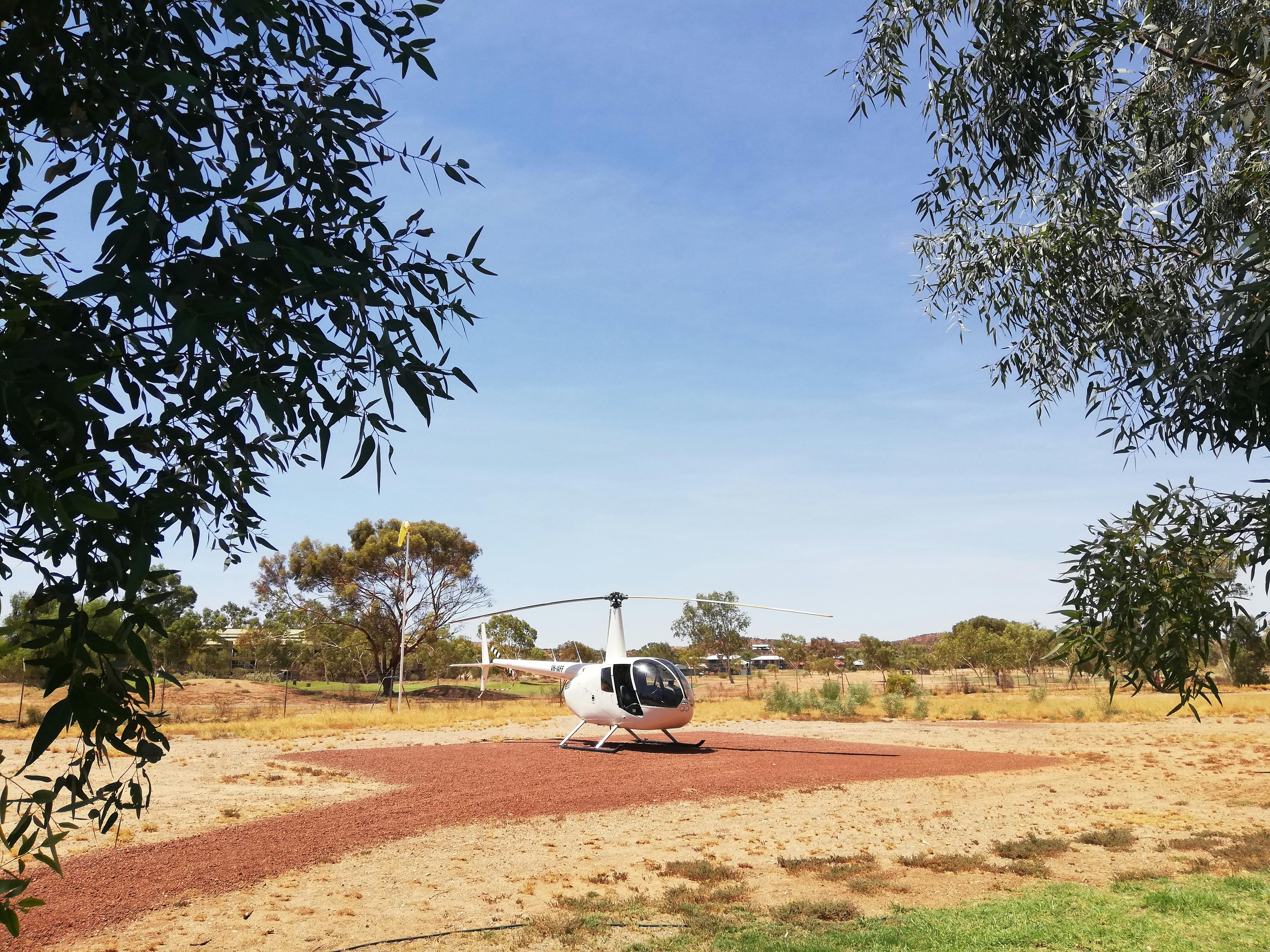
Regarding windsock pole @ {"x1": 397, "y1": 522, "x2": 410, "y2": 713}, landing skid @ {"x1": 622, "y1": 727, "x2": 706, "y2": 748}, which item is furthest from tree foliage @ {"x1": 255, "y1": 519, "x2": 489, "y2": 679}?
landing skid @ {"x1": 622, "y1": 727, "x2": 706, "y2": 748}

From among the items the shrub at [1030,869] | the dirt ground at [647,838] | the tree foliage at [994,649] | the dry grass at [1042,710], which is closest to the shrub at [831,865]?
the dirt ground at [647,838]

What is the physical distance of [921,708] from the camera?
30.7 meters

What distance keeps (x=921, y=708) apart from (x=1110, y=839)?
22326 millimetres

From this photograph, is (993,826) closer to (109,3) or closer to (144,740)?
(144,740)

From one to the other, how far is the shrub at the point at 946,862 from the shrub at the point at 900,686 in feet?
104

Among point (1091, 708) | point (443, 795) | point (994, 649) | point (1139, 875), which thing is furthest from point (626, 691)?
point (994, 649)

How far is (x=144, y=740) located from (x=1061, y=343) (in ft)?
27.3

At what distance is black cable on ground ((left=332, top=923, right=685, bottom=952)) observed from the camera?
6.04 metres

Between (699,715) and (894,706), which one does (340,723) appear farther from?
(894,706)

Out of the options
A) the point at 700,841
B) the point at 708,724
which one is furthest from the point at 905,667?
the point at 700,841

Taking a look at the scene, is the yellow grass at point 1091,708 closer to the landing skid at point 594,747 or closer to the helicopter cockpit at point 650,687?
the landing skid at point 594,747

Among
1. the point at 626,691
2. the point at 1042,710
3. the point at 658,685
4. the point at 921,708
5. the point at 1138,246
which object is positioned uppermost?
the point at 1138,246

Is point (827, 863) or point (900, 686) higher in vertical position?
point (827, 863)

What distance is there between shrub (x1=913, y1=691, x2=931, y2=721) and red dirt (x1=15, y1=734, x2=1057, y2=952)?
1017cm
